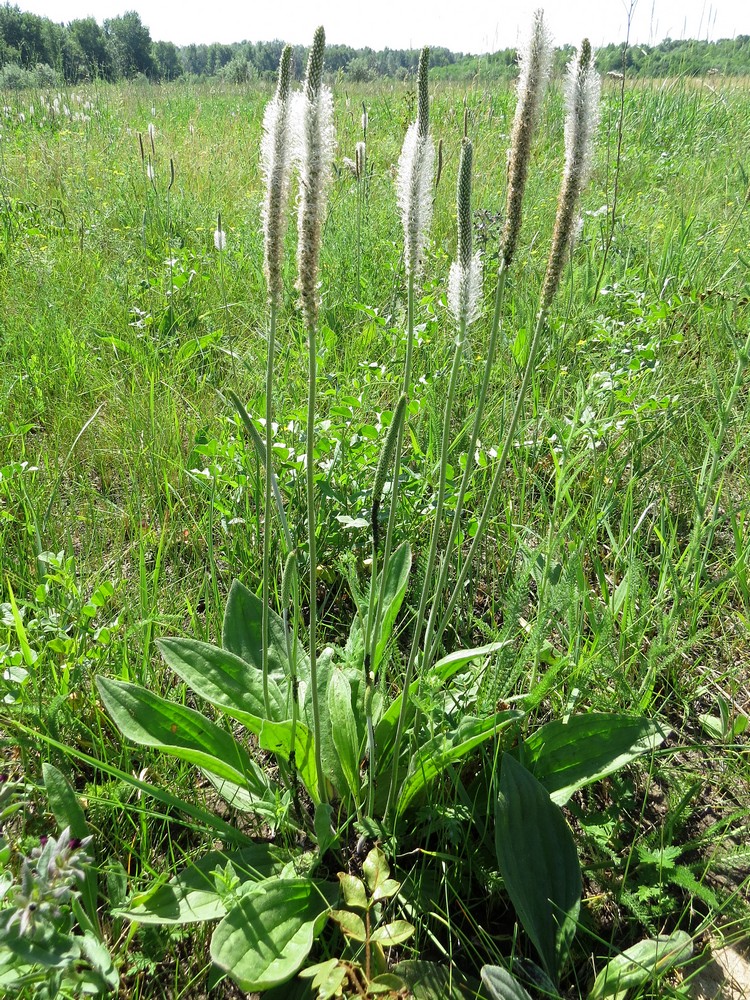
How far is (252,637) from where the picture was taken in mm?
1893

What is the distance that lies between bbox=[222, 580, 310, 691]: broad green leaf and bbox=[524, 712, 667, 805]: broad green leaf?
2.10 feet

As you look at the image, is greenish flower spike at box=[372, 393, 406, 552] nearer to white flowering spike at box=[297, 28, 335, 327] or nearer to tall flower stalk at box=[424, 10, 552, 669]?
tall flower stalk at box=[424, 10, 552, 669]

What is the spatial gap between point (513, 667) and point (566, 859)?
430 mm

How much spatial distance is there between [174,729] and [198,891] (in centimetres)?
35

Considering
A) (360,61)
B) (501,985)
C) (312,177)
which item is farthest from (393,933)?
(360,61)

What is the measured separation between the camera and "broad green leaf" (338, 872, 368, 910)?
4.66 ft

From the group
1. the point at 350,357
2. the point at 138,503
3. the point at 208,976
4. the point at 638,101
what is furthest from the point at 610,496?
the point at 638,101

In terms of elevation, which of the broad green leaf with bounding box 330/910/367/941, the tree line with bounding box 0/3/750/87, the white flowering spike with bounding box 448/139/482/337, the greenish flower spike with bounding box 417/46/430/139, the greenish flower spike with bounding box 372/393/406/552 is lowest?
the broad green leaf with bounding box 330/910/367/941

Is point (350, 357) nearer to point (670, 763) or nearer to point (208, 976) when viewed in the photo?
point (670, 763)

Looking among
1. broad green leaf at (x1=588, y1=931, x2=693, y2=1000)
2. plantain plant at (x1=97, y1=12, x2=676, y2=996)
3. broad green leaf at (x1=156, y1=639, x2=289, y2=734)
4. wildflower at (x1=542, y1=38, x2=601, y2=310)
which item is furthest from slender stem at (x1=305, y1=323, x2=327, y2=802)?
broad green leaf at (x1=588, y1=931, x2=693, y2=1000)

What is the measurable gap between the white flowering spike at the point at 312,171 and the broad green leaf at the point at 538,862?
111cm

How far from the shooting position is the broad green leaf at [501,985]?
4.10 ft

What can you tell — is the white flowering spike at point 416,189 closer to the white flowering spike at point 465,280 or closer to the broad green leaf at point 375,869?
the white flowering spike at point 465,280

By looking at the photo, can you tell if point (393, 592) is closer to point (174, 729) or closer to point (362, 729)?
point (362, 729)
